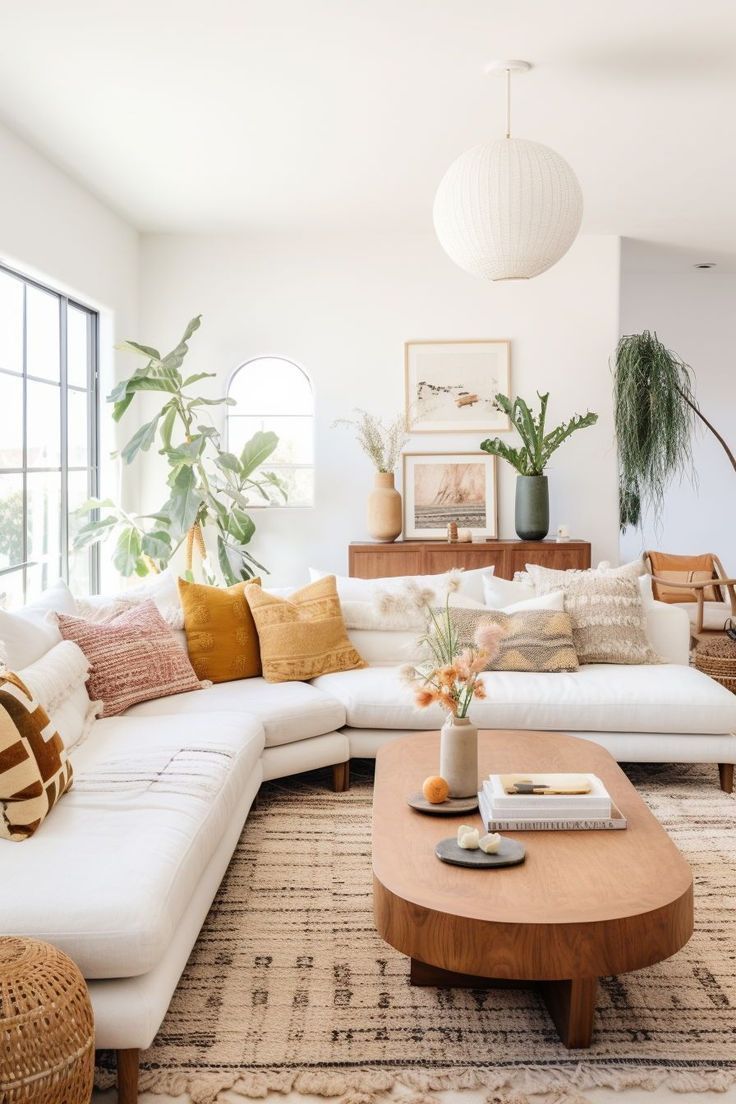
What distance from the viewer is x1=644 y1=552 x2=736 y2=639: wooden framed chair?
615 centimetres

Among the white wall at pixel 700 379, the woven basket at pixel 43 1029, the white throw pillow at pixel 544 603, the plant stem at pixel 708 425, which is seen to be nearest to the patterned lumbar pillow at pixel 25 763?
the woven basket at pixel 43 1029

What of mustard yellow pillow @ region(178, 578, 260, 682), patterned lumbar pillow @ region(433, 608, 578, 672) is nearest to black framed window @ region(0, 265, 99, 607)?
mustard yellow pillow @ region(178, 578, 260, 682)

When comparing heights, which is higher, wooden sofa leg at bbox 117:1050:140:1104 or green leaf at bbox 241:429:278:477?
green leaf at bbox 241:429:278:477

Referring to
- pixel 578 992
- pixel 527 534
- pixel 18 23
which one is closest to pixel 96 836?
pixel 578 992

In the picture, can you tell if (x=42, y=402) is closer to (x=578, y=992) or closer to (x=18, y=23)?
(x=18, y=23)

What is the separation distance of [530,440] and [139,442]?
7.68ft

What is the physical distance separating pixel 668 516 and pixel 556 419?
1.76 metres

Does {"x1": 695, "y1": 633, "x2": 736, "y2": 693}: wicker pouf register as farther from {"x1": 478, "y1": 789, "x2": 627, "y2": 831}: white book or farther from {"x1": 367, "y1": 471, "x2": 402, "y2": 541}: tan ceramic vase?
{"x1": 478, "y1": 789, "x2": 627, "y2": 831}: white book

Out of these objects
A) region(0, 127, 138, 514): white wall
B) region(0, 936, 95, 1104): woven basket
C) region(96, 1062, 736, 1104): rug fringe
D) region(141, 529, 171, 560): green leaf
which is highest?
region(0, 127, 138, 514): white wall

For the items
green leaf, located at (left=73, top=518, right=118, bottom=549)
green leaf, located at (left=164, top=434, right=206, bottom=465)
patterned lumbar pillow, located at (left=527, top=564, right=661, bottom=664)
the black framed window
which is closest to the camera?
patterned lumbar pillow, located at (left=527, top=564, right=661, bottom=664)

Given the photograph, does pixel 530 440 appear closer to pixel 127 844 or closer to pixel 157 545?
pixel 157 545

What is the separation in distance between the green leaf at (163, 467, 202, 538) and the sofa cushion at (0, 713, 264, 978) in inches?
91.9

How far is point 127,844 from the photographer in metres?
2.39

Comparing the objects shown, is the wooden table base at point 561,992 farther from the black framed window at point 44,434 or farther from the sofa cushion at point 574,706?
the black framed window at point 44,434
